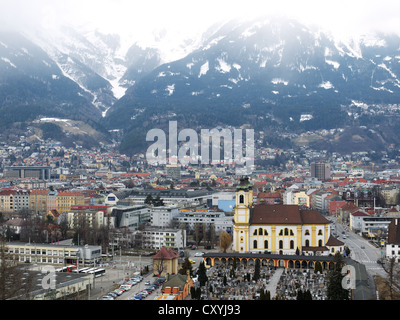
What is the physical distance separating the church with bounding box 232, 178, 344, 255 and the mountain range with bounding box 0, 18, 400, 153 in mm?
105244

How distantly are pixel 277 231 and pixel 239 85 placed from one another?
468 ft

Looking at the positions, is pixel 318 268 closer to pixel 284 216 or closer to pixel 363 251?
pixel 284 216

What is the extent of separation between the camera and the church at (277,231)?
1216 inches

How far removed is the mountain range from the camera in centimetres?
14375

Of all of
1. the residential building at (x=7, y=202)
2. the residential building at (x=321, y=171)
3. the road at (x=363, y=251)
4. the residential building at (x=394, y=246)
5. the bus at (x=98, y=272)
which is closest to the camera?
the bus at (x=98, y=272)

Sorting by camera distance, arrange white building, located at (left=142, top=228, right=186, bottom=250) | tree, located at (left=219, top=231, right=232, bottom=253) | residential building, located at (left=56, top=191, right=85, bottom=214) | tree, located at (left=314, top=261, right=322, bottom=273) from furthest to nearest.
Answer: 1. residential building, located at (left=56, top=191, right=85, bottom=214)
2. white building, located at (left=142, top=228, right=186, bottom=250)
3. tree, located at (left=219, top=231, right=232, bottom=253)
4. tree, located at (left=314, top=261, right=322, bottom=273)

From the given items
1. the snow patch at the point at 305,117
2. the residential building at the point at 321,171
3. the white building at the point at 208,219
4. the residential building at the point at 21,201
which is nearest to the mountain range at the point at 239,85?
the snow patch at the point at 305,117

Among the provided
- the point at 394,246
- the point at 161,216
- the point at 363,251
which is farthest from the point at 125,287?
the point at 161,216

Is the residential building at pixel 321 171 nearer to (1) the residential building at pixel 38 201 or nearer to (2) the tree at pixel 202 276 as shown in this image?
(1) the residential building at pixel 38 201

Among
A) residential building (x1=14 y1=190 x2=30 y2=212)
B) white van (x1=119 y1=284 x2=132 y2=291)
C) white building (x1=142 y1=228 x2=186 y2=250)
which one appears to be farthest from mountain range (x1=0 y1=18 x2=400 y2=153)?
white van (x1=119 y1=284 x2=132 y2=291)

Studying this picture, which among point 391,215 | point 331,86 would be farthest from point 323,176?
point 331,86

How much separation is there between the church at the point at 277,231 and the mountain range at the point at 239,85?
10524 cm

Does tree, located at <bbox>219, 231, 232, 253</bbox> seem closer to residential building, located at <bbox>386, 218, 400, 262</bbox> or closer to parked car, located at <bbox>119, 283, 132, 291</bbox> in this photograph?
residential building, located at <bbox>386, 218, 400, 262</bbox>
